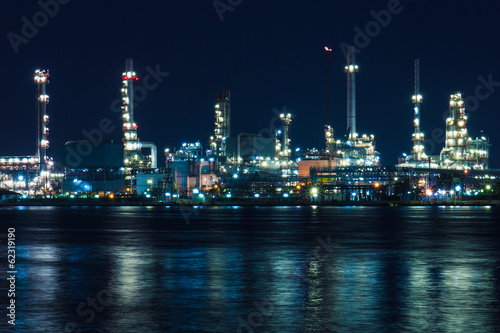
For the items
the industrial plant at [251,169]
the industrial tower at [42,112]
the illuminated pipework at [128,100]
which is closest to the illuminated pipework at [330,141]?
the industrial plant at [251,169]

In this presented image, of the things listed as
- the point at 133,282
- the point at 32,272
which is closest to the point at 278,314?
the point at 133,282

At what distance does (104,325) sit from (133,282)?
21.6 feet

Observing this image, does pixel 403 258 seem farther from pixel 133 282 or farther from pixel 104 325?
pixel 104 325

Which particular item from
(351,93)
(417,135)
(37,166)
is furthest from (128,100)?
(417,135)

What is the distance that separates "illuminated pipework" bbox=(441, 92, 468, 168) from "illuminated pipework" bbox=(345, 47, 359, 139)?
22.6 metres

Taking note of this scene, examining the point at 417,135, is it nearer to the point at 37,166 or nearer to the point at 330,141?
the point at 330,141

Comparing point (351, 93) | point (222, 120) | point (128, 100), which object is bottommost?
point (222, 120)

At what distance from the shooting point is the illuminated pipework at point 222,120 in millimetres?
169812

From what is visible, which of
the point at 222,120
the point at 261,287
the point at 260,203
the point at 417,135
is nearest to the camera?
the point at 261,287

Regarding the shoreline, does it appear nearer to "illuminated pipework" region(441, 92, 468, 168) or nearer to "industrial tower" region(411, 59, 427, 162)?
"illuminated pipework" region(441, 92, 468, 168)

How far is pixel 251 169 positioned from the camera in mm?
165375

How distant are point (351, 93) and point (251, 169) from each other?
30517 mm

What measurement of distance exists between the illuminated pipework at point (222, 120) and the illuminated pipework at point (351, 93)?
2936cm

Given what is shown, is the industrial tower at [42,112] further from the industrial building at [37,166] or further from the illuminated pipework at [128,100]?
the illuminated pipework at [128,100]
